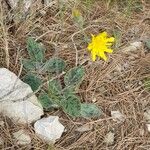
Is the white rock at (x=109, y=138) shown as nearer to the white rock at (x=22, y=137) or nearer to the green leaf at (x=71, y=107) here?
the green leaf at (x=71, y=107)

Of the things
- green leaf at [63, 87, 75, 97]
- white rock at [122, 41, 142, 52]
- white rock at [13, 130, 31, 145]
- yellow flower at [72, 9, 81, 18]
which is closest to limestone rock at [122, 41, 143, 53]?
white rock at [122, 41, 142, 52]

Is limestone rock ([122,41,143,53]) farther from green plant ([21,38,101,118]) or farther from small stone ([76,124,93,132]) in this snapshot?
small stone ([76,124,93,132])

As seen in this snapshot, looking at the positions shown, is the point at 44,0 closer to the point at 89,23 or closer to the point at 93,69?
the point at 89,23

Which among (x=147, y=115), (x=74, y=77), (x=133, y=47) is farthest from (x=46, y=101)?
(x=133, y=47)

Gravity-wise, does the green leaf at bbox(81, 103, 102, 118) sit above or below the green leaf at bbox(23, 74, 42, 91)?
below

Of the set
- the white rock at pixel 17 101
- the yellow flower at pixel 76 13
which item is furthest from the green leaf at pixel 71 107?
the yellow flower at pixel 76 13

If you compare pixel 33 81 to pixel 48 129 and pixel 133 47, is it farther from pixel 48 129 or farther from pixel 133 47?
pixel 133 47

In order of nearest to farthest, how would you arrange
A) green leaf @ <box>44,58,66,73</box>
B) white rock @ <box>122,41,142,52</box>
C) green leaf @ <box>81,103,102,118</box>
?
green leaf @ <box>81,103,102,118</box>, green leaf @ <box>44,58,66,73</box>, white rock @ <box>122,41,142,52</box>
